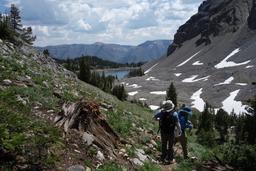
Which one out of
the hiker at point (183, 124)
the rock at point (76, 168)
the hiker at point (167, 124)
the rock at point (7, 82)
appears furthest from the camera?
the rock at point (7, 82)

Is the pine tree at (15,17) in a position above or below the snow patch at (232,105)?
above

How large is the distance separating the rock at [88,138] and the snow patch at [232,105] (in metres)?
134

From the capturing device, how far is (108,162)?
11969 mm

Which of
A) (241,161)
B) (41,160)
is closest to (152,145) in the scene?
(241,161)

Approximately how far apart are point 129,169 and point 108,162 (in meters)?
0.75

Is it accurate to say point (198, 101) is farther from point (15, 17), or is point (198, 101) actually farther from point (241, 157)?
point (241, 157)

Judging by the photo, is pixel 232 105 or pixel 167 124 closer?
pixel 167 124

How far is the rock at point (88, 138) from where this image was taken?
1240cm

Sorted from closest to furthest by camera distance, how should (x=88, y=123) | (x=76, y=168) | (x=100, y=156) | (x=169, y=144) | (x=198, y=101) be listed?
1. (x=76, y=168)
2. (x=100, y=156)
3. (x=88, y=123)
4. (x=169, y=144)
5. (x=198, y=101)

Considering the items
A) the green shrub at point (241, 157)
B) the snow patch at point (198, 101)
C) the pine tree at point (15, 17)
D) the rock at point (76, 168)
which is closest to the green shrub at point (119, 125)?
the green shrub at point (241, 157)

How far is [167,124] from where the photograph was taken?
49.6 feet

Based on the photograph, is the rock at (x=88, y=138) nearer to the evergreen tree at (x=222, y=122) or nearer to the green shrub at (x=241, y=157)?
the green shrub at (x=241, y=157)

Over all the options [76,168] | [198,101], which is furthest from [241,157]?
[198,101]

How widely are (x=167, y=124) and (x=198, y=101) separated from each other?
151m
